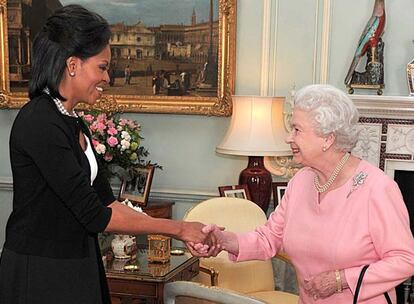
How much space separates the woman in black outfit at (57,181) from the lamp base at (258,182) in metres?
2.01

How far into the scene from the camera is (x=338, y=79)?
4336 mm

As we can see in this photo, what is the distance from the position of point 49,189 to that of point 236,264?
1668mm

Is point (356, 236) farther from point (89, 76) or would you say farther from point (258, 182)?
point (258, 182)

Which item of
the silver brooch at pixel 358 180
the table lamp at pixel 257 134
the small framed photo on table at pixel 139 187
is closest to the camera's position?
the silver brooch at pixel 358 180

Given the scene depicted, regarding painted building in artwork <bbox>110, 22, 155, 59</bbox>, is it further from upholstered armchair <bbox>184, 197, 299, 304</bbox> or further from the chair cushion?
the chair cushion

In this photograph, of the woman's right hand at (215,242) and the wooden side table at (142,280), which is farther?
the wooden side table at (142,280)

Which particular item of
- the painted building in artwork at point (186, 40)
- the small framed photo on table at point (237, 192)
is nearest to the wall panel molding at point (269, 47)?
the painted building in artwork at point (186, 40)

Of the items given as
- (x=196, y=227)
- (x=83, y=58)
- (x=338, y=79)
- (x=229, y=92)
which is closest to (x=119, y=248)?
(x=196, y=227)

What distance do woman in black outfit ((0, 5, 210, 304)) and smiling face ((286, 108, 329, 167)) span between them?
0.68 metres

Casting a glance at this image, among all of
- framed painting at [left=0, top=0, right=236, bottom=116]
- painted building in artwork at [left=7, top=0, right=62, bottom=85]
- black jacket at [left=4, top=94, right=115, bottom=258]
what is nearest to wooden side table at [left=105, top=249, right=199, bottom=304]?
black jacket at [left=4, top=94, right=115, bottom=258]

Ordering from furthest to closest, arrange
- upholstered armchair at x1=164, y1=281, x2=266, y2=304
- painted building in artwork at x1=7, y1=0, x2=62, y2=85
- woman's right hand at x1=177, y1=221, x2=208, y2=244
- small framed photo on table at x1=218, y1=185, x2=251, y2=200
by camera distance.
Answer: painted building in artwork at x1=7, y1=0, x2=62, y2=85 → small framed photo on table at x1=218, y1=185, x2=251, y2=200 → woman's right hand at x1=177, y1=221, x2=208, y2=244 → upholstered armchair at x1=164, y1=281, x2=266, y2=304

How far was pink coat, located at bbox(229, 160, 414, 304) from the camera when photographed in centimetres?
211

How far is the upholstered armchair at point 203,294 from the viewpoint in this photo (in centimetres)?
174

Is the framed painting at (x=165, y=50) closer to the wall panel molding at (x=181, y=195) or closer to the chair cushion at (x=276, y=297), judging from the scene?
the wall panel molding at (x=181, y=195)
